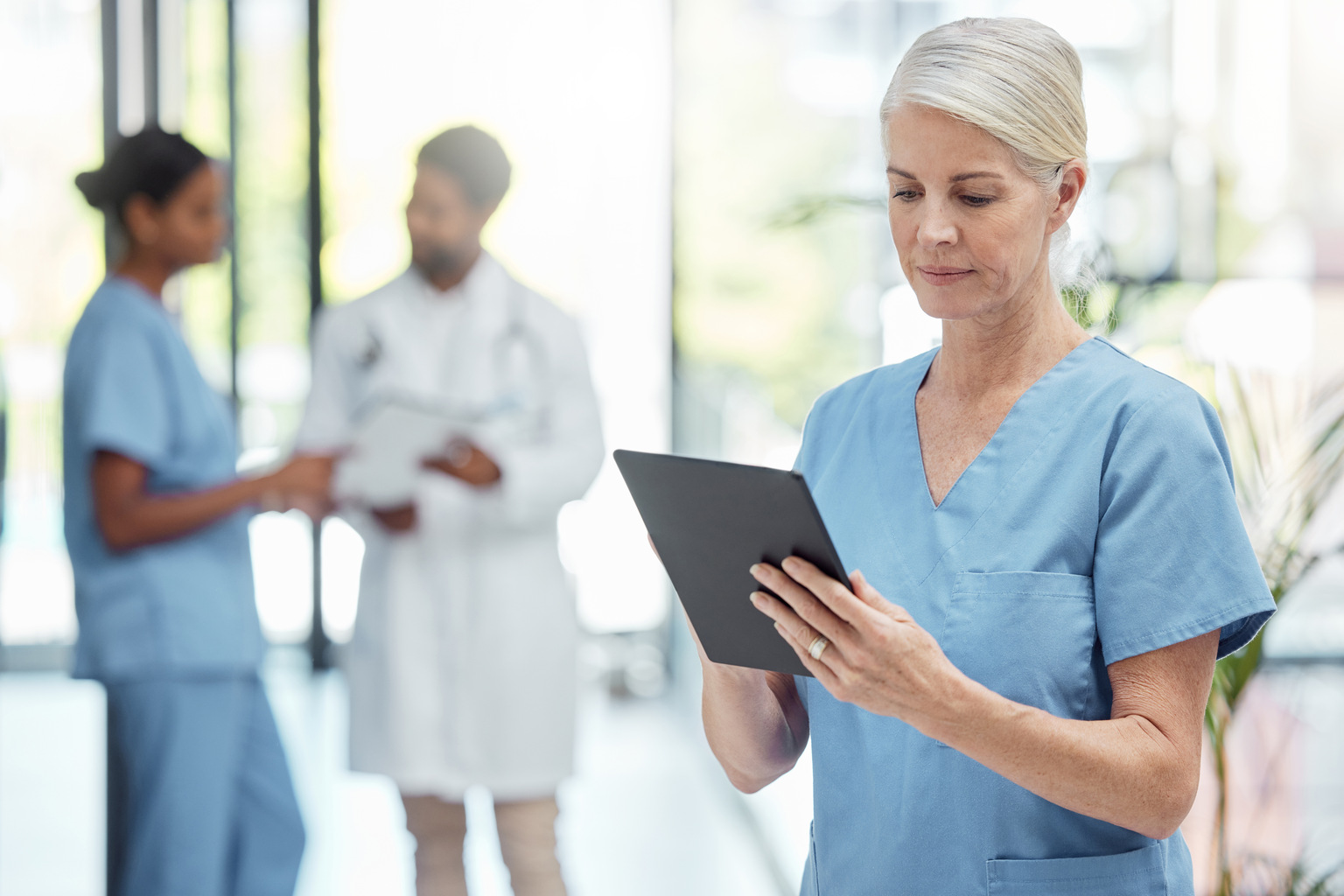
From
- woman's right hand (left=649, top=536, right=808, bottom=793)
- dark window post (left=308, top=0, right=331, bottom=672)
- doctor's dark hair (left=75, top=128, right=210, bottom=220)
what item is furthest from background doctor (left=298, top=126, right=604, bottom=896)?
dark window post (left=308, top=0, right=331, bottom=672)

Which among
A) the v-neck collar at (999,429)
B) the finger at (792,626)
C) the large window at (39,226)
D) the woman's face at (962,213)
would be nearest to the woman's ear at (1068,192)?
the woman's face at (962,213)

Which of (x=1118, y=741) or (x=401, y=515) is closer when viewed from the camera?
(x=1118, y=741)

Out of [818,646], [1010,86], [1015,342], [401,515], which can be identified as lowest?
[401,515]

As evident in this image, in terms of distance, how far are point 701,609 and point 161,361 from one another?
4.91 ft

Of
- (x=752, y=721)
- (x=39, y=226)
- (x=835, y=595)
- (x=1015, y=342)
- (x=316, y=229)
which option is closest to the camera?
(x=835, y=595)

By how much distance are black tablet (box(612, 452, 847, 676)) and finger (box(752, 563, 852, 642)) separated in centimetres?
1

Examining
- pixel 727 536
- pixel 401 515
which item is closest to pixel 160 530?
pixel 401 515

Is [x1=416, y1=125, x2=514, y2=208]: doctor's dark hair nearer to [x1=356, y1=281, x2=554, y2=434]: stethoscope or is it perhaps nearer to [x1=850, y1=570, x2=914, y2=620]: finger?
[x1=356, y1=281, x2=554, y2=434]: stethoscope

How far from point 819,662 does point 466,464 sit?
53.4 inches

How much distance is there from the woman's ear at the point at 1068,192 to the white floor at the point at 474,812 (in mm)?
1787

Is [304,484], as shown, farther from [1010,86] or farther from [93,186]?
[1010,86]

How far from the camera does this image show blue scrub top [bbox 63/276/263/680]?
211cm

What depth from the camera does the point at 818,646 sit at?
911mm

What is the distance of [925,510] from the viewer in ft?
3.55
